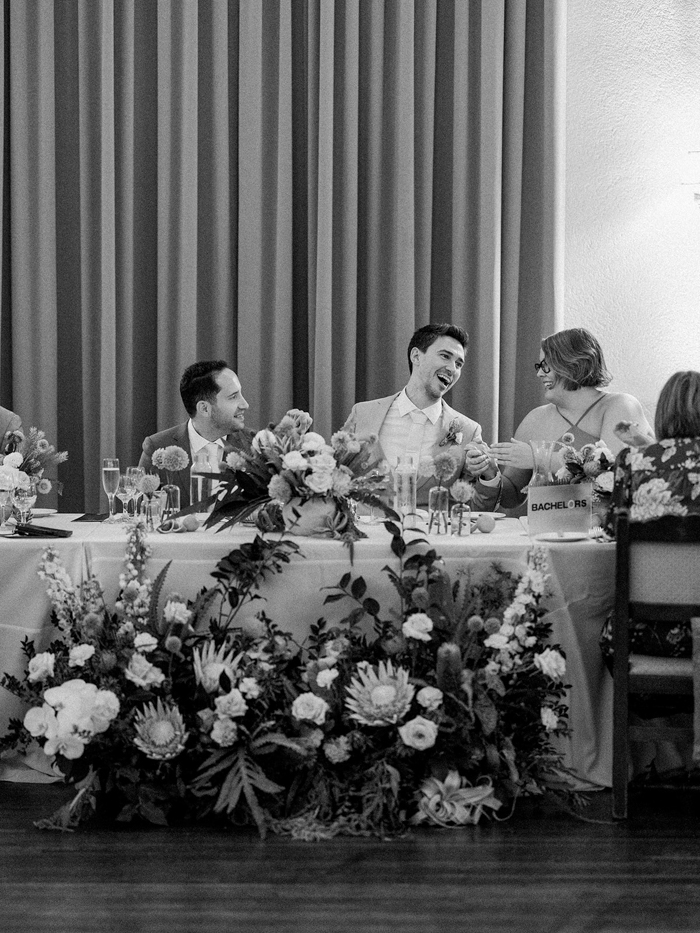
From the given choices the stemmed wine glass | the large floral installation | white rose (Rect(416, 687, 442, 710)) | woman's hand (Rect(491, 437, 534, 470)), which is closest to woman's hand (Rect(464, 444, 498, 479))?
woman's hand (Rect(491, 437, 534, 470))

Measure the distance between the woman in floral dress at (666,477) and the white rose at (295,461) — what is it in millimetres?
873

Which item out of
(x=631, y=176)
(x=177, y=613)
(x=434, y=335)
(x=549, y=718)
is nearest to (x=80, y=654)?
(x=177, y=613)

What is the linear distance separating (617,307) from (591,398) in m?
1.19

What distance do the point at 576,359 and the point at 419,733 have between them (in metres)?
1.95

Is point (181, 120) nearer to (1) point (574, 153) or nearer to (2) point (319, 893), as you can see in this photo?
(1) point (574, 153)

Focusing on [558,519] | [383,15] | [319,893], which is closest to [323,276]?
[383,15]

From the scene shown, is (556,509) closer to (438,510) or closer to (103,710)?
(438,510)

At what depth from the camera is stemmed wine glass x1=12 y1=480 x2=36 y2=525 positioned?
10.6ft

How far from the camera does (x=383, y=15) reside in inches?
194

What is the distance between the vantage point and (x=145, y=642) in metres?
2.81

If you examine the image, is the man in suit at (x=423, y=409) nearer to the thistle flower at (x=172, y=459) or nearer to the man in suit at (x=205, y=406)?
the man in suit at (x=205, y=406)

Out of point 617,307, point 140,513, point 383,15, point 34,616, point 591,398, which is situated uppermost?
point 383,15

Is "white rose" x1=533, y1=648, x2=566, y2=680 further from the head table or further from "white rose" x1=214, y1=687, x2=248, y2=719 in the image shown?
"white rose" x1=214, y1=687, x2=248, y2=719

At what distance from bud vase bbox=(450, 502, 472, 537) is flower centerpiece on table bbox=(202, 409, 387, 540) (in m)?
0.26
